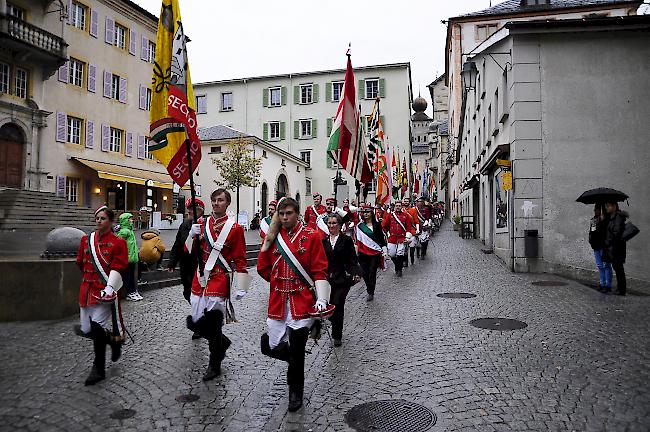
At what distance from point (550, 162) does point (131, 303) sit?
448 inches

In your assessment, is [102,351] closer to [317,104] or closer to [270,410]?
[270,410]

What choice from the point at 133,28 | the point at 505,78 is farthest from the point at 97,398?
the point at 133,28

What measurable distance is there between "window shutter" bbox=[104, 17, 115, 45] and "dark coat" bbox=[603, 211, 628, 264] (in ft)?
90.8

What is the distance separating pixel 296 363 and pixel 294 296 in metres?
0.59

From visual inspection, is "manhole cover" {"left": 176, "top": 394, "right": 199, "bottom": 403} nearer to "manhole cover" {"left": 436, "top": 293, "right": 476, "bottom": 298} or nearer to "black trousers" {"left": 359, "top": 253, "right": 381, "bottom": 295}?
"black trousers" {"left": 359, "top": 253, "right": 381, "bottom": 295}

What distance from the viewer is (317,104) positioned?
167ft

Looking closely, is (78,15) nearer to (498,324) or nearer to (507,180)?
(507,180)

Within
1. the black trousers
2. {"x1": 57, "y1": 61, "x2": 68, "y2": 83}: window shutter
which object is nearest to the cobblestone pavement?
the black trousers

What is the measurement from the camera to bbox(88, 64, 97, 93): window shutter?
27266 mm

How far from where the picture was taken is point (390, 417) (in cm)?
416

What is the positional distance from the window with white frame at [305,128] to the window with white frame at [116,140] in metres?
23.9

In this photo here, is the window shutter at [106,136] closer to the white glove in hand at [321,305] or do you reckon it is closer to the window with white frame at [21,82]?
the window with white frame at [21,82]

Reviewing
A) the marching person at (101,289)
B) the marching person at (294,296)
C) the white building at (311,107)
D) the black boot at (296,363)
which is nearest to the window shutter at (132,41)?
the white building at (311,107)

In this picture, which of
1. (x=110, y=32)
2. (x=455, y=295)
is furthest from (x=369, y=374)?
(x=110, y=32)
